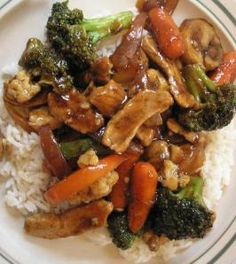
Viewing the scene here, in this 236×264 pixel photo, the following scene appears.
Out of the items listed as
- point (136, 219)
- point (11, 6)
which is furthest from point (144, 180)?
point (11, 6)

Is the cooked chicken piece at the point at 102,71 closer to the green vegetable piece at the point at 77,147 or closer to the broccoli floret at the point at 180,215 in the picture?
the green vegetable piece at the point at 77,147

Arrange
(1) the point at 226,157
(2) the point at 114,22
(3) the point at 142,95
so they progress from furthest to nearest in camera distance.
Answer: (1) the point at 226,157 < (2) the point at 114,22 < (3) the point at 142,95

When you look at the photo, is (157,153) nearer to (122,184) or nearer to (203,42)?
(122,184)

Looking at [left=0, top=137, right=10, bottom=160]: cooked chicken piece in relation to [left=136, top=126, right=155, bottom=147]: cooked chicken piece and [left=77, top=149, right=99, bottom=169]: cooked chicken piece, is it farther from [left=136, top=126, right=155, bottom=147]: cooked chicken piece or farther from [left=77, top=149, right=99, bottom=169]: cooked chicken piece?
[left=136, top=126, right=155, bottom=147]: cooked chicken piece

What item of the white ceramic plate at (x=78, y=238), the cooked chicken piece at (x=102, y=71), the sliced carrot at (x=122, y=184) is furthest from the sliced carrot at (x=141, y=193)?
the cooked chicken piece at (x=102, y=71)

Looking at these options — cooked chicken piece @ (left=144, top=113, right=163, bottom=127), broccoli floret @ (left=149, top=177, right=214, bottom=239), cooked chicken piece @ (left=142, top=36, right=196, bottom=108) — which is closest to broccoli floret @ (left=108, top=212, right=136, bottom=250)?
broccoli floret @ (left=149, top=177, right=214, bottom=239)

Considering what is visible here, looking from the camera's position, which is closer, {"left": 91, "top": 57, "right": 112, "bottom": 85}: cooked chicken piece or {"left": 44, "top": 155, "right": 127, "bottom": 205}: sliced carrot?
{"left": 44, "top": 155, "right": 127, "bottom": 205}: sliced carrot

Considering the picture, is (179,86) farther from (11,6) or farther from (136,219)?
(11,6)
